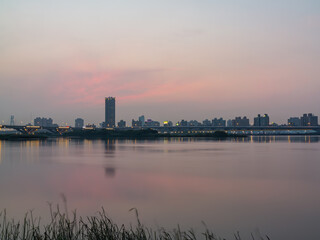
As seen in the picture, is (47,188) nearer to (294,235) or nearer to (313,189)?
(294,235)

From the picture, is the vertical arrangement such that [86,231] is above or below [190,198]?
above

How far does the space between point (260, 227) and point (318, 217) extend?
3.37 meters

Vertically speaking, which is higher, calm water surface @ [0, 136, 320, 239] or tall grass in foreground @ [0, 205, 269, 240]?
tall grass in foreground @ [0, 205, 269, 240]

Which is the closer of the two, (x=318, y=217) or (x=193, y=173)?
(x=318, y=217)

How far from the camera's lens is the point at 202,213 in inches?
613

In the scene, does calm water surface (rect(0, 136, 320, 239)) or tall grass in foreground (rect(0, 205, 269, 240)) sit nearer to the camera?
tall grass in foreground (rect(0, 205, 269, 240))

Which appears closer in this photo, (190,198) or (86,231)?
(86,231)

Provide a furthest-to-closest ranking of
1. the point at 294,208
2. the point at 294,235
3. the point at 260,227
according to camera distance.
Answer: the point at 294,208
the point at 260,227
the point at 294,235

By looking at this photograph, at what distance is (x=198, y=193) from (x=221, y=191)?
1698 millimetres

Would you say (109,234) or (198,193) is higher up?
(109,234)

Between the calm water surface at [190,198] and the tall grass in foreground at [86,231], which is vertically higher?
the tall grass in foreground at [86,231]

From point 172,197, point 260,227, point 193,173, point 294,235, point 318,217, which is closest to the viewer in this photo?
point 294,235

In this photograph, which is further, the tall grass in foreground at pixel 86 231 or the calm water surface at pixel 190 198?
the calm water surface at pixel 190 198

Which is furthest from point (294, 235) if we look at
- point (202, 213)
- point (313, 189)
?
point (313, 189)
